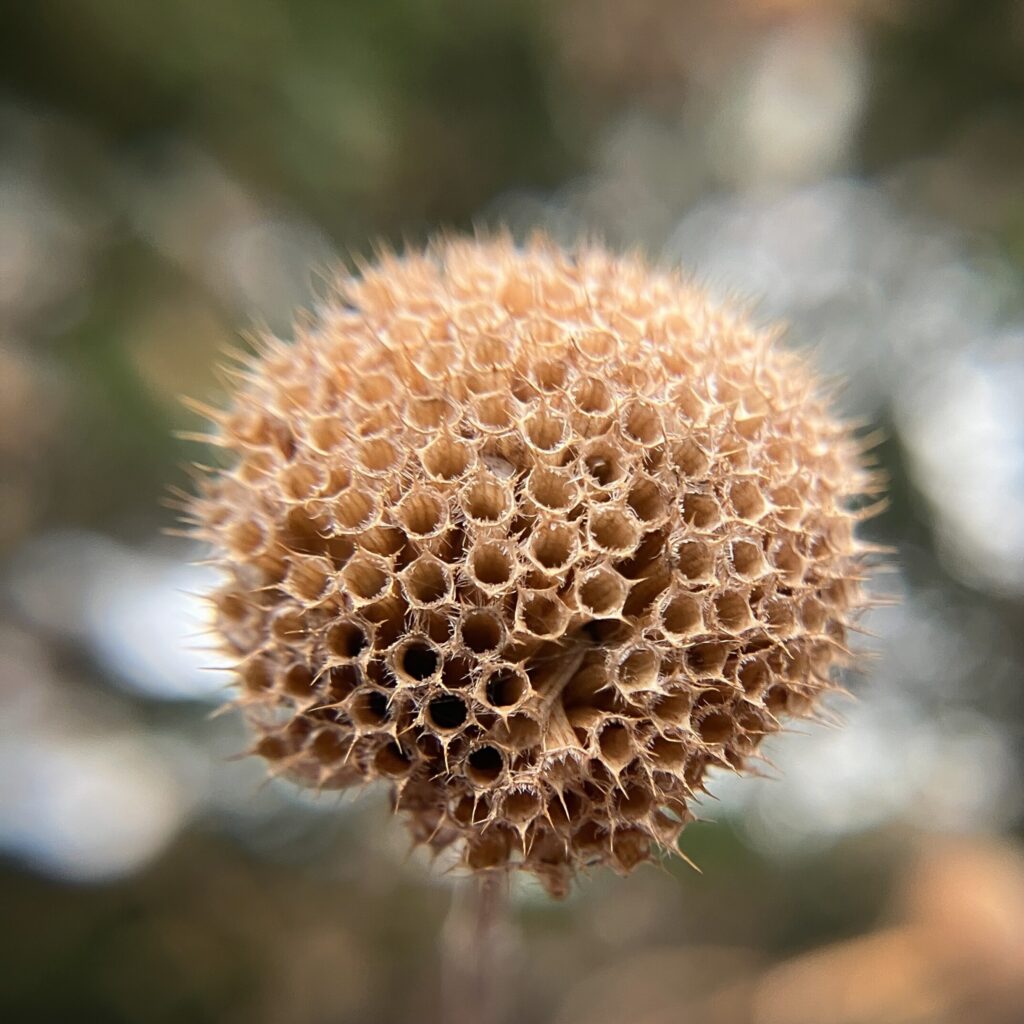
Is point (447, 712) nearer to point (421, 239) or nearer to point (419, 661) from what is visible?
point (419, 661)

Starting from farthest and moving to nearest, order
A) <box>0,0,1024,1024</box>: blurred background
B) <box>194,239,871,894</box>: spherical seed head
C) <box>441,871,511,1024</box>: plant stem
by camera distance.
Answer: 1. <box>0,0,1024,1024</box>: blurred background
2. <box>441,871,511,1024</box>: plant stem
3. <box>194,239,871,894</box>: spherical seed head

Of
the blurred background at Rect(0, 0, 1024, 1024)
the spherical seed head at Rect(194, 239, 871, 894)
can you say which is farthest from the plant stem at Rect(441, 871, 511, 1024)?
the blurred background at Rect(0, 0, 1024, 1024)

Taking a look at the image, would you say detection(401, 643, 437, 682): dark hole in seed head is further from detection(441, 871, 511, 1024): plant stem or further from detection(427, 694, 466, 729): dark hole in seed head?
detection(441, 871, 511, 1024): plant stem

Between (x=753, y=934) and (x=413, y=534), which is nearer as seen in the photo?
(x=413, y=534)

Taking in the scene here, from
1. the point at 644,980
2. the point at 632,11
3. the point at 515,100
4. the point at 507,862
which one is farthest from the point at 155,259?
the point at 644,980

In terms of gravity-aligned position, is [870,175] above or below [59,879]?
above

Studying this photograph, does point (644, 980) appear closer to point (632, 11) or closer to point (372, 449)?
point (372, 449)

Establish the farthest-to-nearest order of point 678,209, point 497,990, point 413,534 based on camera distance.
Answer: point 678,209
point 497,990
point 413,534
